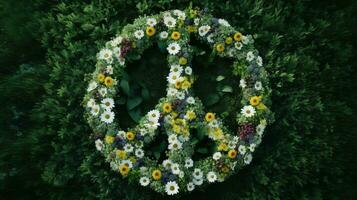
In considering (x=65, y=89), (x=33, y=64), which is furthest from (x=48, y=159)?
(x=33, y=64)

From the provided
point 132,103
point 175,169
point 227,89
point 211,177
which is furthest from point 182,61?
point 211,177

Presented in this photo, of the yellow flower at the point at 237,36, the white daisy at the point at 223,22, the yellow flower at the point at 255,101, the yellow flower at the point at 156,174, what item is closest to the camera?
the yellow flower at the point at 156,174

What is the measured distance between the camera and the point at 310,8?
636cm

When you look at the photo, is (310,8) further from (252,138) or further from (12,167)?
(12,167)

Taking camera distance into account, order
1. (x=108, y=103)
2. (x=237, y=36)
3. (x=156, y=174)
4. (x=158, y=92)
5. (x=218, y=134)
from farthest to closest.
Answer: (x=158, y=92)
(x=237, y=36)
(x=108, y=103)
(x=218, y=134)
(x=156, y=174)

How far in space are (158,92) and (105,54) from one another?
72 centimetres

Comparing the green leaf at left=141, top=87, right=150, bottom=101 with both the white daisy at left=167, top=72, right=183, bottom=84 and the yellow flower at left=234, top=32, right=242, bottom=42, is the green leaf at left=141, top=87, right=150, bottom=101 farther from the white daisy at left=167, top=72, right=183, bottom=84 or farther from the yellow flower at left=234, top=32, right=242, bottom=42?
the yellow flower at left=234, top=32, right=242, bottom=42

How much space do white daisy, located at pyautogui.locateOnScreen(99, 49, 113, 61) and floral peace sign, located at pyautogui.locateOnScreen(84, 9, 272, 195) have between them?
11 mm

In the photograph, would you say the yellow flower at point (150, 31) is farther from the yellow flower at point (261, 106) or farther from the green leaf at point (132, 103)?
the yellow flower at point (261, 106)

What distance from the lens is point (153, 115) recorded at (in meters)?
5.45

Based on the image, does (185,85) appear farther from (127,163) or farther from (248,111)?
(127,163)

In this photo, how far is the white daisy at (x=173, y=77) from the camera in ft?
18.3

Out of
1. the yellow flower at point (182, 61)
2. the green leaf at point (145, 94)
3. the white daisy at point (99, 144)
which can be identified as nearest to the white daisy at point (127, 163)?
the white daisy at point (99, 144)

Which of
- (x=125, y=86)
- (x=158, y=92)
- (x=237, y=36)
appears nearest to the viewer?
(x=125, y=86)
